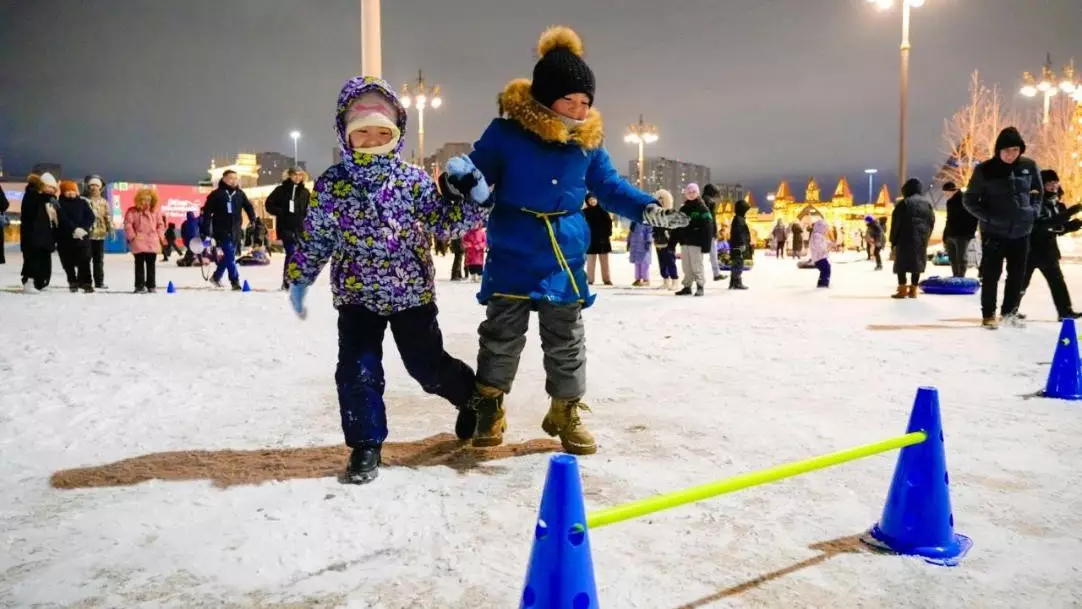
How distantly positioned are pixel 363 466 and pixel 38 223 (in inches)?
427

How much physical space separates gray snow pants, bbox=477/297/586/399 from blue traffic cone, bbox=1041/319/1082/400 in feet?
10.2

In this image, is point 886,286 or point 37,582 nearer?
point 37,582

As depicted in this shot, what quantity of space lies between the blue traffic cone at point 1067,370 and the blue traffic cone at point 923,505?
2636 mm

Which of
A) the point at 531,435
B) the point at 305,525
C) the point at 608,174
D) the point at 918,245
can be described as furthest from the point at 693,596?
the point at 918,245

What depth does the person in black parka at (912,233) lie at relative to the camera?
10953mm

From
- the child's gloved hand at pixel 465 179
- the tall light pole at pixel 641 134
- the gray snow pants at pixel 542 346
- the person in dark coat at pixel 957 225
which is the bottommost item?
→ the gray snow pants at pixel 542 346

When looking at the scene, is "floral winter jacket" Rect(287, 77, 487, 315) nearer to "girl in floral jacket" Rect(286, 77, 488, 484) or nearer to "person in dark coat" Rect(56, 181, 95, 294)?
"girl in floral jacket" Rect(286, 77, 488, 484)

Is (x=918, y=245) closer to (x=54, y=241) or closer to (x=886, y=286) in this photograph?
(x=886, y=286)

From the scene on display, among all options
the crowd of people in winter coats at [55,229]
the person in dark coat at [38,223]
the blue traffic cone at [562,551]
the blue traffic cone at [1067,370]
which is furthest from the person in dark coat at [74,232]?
the blue traffic cone at [1067,370]

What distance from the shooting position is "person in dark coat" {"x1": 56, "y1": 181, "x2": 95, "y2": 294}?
1140cm

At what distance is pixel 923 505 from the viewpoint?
2.46 meters

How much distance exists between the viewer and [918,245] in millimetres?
10930

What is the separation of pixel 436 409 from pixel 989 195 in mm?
5867

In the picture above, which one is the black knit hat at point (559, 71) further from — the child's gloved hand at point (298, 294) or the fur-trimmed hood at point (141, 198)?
the fur-trimmed hood at point (141, 198)
